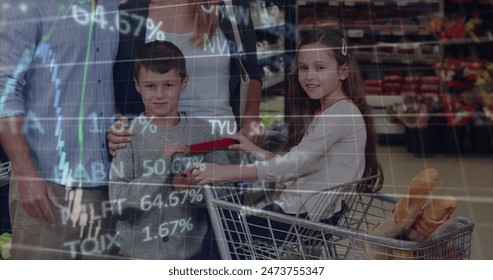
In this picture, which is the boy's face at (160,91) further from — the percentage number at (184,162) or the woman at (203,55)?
the percentage number at (184,162)

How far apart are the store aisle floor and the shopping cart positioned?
2.4 inches

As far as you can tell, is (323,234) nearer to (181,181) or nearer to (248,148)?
(248,148)

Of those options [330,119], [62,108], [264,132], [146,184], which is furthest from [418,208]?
[62,108]

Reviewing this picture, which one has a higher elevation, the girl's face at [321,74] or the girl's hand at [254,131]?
the girl's face at [321,74]

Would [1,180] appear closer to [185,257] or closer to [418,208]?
[185,257]

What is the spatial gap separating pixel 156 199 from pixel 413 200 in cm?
87

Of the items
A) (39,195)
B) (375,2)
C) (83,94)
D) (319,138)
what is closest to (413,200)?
(319,138)

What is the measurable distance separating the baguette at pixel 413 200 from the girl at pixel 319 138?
0.10m

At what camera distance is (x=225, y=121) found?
210 cm

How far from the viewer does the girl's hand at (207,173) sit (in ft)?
6.87

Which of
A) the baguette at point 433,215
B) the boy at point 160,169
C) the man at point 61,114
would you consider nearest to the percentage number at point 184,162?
the boy at point 160,169

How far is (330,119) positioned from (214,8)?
0.54m

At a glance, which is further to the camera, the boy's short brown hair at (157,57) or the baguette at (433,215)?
the boy's short brown hair at (157,57)

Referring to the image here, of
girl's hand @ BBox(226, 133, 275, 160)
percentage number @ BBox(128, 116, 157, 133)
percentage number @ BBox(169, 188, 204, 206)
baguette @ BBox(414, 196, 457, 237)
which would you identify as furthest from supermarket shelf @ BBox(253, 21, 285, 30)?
baguette @ BBox(414, 196, 457, 237)
